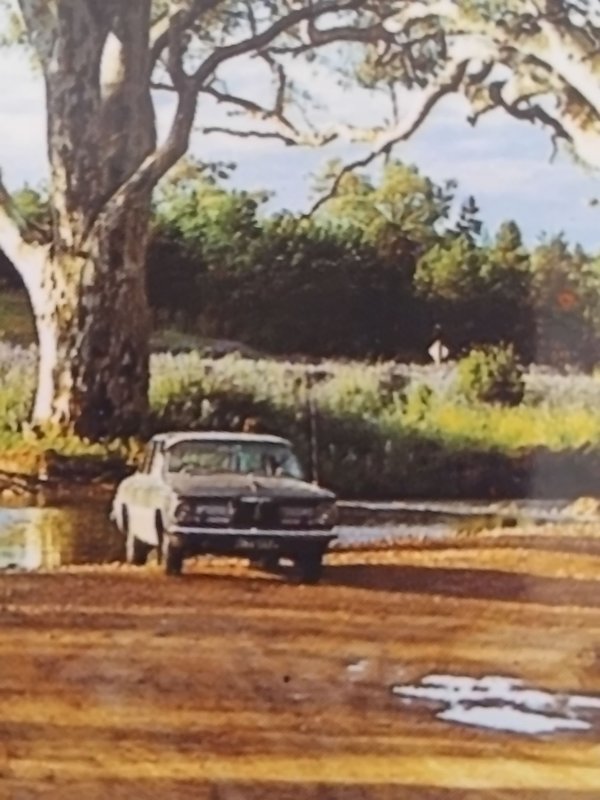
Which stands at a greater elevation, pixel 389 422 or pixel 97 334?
pixel 97 334

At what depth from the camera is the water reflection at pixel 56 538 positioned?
252 centimetres

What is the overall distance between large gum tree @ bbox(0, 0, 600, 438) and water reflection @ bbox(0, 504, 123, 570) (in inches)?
6.7

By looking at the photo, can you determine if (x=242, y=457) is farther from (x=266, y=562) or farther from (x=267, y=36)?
(x=267, y=36)

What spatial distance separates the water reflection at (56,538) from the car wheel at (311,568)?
0.34 m

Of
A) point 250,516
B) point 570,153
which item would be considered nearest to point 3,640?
point 250,516

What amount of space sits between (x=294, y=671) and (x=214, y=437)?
0.48 metres

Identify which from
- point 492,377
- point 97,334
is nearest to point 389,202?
point 492,377

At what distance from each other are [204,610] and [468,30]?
4.07ft

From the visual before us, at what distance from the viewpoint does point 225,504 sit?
8.50 ft

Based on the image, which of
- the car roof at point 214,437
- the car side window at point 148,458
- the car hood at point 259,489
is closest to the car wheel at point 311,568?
the car hood at point 259,489

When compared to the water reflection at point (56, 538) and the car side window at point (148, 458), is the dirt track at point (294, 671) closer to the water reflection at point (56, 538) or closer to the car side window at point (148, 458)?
the water reflection at point (56, 538)

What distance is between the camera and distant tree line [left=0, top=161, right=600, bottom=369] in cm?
261

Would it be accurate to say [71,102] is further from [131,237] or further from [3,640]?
[3,640]

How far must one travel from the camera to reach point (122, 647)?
95.1 inches
